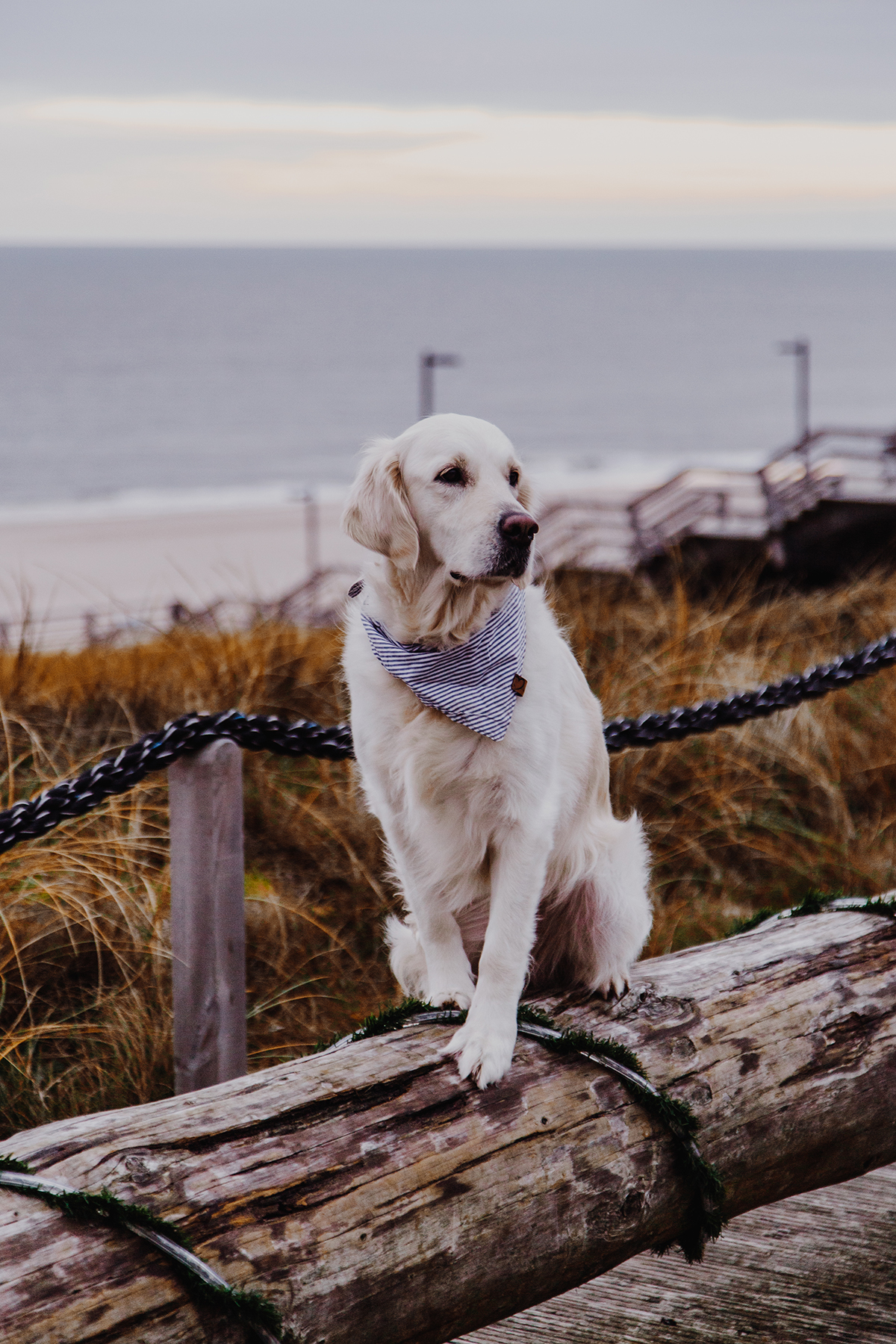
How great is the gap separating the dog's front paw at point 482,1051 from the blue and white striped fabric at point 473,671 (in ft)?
1.81

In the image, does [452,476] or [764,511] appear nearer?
[452,476]

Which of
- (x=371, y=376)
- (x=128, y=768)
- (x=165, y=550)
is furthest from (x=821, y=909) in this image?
(x=371, y=376)

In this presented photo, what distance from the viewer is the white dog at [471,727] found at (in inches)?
91.8

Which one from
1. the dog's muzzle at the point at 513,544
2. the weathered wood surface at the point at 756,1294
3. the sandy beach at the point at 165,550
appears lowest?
the weathered wood surface at the point at 756,1294

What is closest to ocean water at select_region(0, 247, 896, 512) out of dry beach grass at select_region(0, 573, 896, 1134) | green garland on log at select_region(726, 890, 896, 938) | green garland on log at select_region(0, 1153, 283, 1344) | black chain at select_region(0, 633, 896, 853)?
dry beach grass at select_region(0, 573, 896, 1134)

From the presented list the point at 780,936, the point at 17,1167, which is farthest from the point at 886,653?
the point at 17,1167

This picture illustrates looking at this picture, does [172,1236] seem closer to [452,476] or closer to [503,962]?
[503,962]

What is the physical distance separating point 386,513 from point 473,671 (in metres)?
0.38

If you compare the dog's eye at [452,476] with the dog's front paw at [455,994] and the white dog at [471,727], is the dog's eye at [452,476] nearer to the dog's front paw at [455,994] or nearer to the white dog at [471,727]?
the white dog at [471,727]

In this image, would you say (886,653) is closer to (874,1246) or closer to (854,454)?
(874,1246)

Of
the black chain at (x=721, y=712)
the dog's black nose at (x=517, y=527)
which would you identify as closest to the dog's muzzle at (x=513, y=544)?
the dog's black nose at (x=517, y=527)

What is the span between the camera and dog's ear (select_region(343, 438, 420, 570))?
7.96 feet

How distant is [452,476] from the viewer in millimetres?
2396

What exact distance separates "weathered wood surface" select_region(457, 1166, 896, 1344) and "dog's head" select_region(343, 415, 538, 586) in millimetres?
1586
